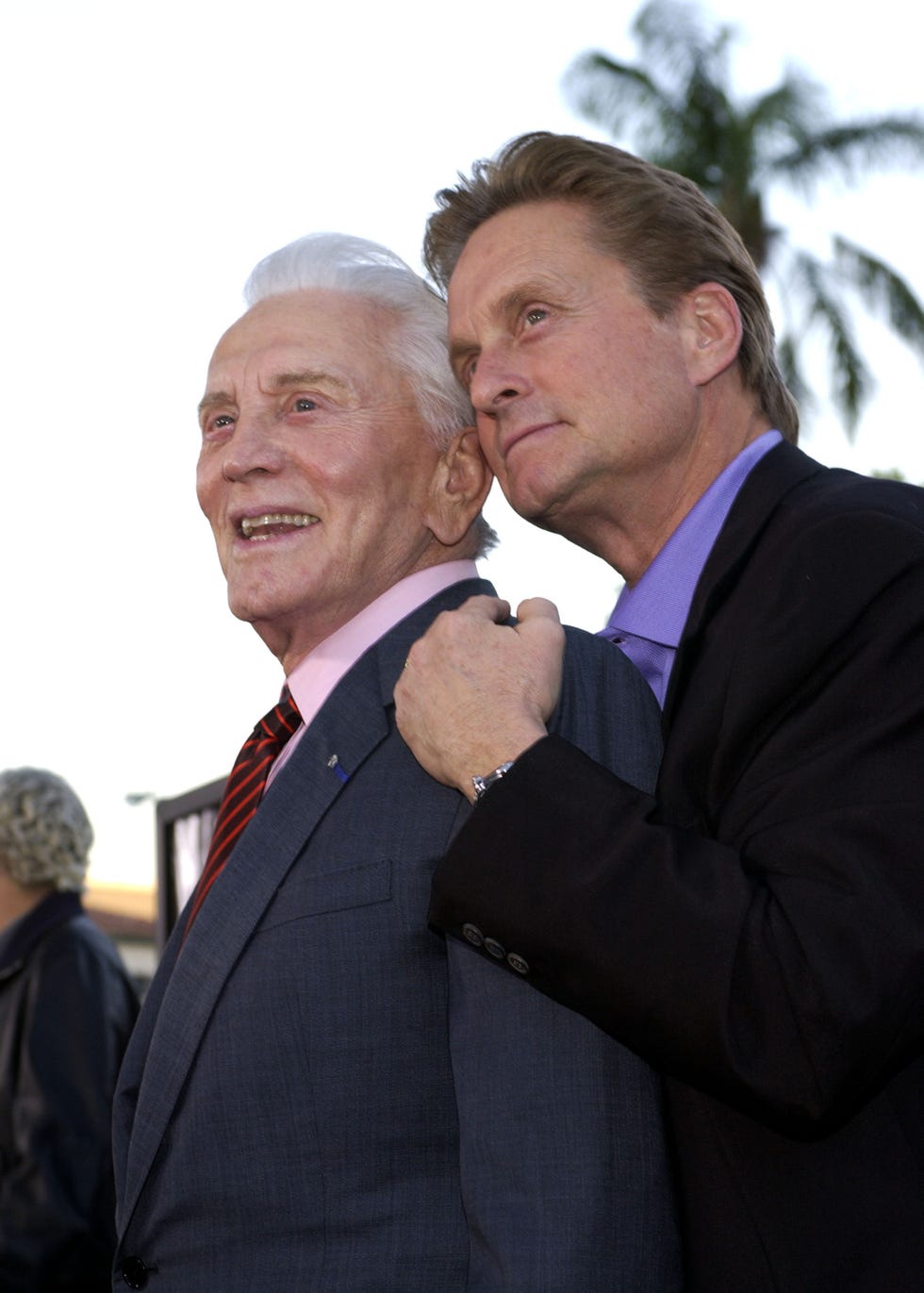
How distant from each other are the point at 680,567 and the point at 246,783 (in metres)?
0.88

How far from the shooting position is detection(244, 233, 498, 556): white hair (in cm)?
307

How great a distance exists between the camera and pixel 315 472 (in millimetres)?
2934

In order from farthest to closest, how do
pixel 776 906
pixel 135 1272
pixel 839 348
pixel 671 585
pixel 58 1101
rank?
pixel 839 348 → pixel 58 1101 → pixel 671 585 → pixel 135 1272 → pixel 776 906

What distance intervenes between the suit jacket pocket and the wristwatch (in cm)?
25

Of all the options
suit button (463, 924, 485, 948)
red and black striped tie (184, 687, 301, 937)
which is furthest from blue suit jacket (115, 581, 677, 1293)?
red and black striped tie (184, 687, 301, 937)

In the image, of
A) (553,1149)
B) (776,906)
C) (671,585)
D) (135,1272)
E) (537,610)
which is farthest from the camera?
(671,585)

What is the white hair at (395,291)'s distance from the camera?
3072 mm

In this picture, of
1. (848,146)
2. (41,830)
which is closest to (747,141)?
(848,146)

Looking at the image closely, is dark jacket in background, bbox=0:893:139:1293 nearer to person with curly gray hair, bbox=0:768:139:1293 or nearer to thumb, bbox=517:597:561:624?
person with curly gray hair, bbox=0:768:139:1293

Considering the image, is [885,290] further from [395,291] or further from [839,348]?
[395,291]

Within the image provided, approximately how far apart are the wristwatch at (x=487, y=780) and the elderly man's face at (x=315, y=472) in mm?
796

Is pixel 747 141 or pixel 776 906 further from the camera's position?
pixel 747 141

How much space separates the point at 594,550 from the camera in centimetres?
304

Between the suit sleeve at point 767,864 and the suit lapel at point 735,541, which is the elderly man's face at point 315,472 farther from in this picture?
the suit sleeve at point 767,864
